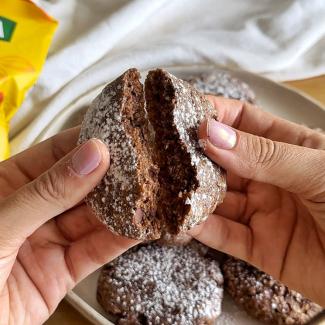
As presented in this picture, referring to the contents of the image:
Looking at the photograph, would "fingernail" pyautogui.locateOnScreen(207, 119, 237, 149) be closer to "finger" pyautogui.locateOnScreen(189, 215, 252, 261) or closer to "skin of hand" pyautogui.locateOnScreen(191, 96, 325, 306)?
"skin of hand" pyautogui.locateOnScreen(191, 96, 325, 306)

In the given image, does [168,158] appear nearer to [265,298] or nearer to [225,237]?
[225,237]

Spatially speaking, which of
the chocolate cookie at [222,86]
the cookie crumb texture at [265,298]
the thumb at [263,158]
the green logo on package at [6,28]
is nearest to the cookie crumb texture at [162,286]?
the cookie crumb texture at [265,298]

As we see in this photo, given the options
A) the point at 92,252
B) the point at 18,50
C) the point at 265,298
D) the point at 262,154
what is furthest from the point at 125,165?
the point at 18,50

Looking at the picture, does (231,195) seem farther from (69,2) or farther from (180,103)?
(69,2)

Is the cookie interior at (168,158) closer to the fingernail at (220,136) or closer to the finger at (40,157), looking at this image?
the fingernail at (220,136)

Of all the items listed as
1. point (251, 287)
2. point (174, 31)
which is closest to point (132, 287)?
point (251, 287)

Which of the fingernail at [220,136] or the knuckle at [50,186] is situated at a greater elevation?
the fingernail at [220,136]
